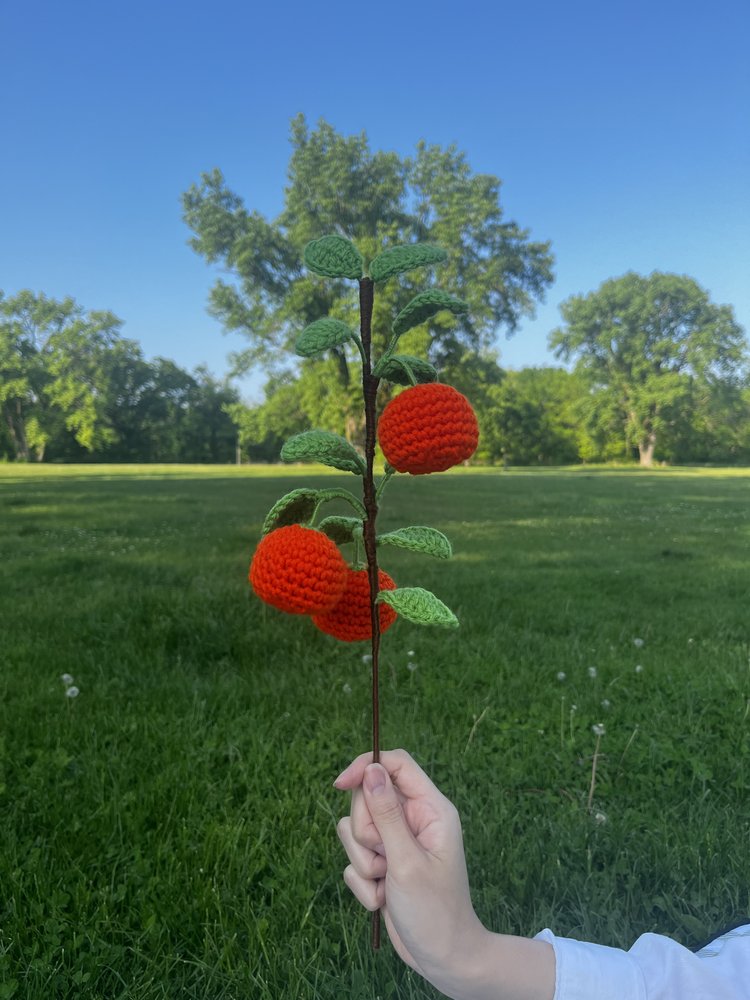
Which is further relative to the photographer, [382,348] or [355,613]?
[382,348]

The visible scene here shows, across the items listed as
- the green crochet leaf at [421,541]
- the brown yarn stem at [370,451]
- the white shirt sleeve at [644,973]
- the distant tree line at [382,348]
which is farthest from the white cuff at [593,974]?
the distant tree line at [382,348]

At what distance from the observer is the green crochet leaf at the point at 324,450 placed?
1.93 ft

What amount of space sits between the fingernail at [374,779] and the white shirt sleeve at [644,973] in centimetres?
35

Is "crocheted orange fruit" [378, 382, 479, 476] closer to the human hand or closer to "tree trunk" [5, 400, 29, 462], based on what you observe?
the human hand

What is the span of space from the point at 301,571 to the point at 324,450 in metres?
0.12

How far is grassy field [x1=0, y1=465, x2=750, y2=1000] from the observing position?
4.18 feet

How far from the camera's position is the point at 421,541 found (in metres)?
0.62

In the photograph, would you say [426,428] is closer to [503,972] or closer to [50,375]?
[503,972]

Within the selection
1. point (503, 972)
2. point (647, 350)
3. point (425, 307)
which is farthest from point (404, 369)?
point (647, 350)

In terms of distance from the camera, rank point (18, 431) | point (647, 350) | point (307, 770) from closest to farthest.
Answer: point (307, 770), point (647, 350), point (18, 431)

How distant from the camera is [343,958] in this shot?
4.06 feet

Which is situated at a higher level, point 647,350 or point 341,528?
point 647,350

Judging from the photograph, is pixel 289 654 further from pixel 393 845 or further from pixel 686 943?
pixel 393 845

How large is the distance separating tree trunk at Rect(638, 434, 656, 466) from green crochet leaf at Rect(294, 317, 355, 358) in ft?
116
